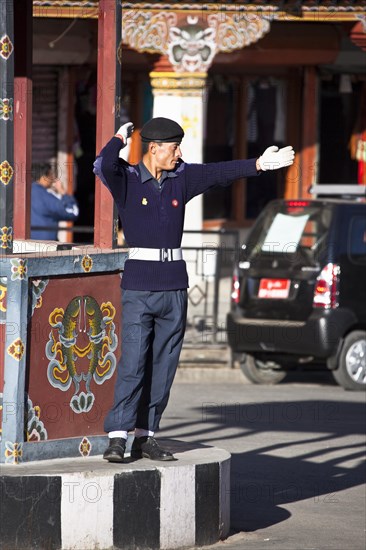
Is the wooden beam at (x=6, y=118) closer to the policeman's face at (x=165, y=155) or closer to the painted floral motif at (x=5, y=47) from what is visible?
the painted floral motif at (x=5, y=47)

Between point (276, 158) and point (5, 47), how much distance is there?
145cm

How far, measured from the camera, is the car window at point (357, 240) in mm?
15281

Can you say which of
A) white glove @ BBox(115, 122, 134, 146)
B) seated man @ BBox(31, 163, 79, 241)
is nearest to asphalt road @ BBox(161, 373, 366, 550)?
white glove @ BBox(115, 122, 134, 146)

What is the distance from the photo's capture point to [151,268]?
8469mm

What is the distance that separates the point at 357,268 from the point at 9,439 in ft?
24.5

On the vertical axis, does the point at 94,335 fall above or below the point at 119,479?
above

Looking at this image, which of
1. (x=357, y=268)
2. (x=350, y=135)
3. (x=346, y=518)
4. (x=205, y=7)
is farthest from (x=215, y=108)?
(x=346, y=518)

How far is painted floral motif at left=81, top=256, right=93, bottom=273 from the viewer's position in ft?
28.2

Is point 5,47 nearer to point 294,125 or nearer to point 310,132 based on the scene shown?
point 310,132

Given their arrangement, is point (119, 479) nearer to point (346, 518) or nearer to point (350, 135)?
point (346, 518)

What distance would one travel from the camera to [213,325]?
17.0 meters

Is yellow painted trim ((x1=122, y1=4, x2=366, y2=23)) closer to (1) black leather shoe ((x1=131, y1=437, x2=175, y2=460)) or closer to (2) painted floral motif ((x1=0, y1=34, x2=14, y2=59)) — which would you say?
(2) painted floral motif ((x1=0, y1=34, x2=14, y2=59))

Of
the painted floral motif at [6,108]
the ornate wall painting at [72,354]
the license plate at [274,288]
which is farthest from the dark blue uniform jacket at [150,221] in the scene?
the license plate at [274,288]

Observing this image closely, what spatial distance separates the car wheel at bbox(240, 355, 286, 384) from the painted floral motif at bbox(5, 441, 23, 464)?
7.93m
